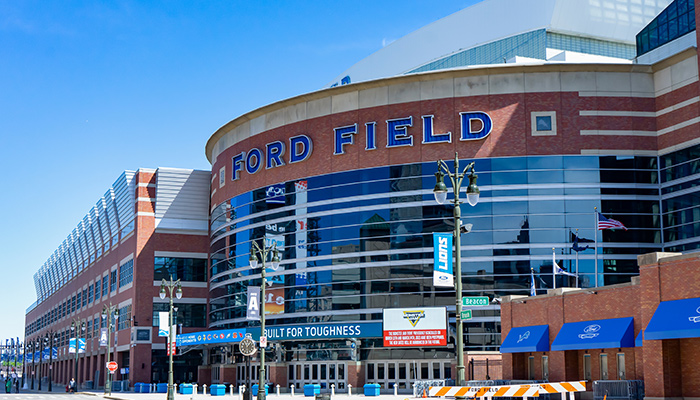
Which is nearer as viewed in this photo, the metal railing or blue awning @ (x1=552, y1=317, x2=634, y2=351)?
the metal railing

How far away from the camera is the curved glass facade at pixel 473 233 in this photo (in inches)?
2404

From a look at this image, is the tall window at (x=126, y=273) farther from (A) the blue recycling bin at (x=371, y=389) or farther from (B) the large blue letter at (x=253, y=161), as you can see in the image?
(A) the blue recycling bin at (x=371, y=389)

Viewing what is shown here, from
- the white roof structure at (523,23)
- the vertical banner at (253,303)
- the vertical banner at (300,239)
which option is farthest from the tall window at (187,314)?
the vertical banner at (253,303)

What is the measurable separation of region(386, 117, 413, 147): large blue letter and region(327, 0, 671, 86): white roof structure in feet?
76.3

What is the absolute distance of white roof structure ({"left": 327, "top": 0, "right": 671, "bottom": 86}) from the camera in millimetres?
81062

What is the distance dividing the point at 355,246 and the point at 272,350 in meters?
11.1

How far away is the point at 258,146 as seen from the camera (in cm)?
7488

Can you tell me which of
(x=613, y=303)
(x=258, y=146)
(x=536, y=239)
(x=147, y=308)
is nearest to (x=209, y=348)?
(x=147, y=308)

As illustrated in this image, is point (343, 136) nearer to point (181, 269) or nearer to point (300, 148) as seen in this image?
point (300, 148)

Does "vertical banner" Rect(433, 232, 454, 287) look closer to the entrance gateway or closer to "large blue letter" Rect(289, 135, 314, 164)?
the entrance gateway

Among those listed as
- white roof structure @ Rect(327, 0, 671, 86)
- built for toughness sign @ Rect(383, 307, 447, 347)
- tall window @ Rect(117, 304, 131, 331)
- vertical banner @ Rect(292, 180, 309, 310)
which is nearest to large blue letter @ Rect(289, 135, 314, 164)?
vertical banner @ Rect(292, 180, 309, 310)

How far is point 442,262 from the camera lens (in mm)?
29422

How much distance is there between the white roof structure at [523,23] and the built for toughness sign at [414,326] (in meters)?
34.4

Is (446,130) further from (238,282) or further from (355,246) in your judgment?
(238,282)
